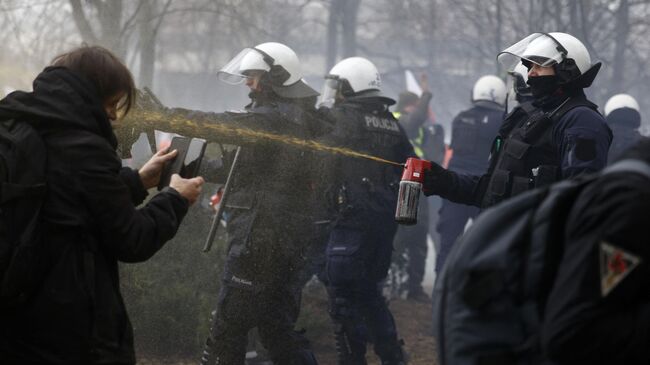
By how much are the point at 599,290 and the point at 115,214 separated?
1413 millimetres

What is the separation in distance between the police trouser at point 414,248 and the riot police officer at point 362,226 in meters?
2.69

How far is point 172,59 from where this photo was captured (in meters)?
19.0

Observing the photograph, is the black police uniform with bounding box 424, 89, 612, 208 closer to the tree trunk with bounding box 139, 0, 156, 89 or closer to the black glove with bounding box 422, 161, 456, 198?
the black glove with bounding box 422, 161, 456, 198

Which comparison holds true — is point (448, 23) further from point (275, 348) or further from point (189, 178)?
point (189, 178)

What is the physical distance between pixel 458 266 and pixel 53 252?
118cm

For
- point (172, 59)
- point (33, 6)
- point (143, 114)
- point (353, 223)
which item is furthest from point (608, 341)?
point (172, 59)

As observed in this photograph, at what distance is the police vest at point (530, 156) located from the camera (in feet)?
14.6

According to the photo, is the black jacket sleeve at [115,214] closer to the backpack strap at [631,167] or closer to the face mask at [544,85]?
the backpack strap at [631,167]

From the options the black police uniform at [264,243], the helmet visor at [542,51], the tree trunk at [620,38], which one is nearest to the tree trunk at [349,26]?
the tree trunk at [620,38]

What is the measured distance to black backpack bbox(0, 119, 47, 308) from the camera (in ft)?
8.42

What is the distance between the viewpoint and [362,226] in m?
6.12

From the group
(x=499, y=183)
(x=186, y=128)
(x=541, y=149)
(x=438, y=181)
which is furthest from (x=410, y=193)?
(x=186, y=128)

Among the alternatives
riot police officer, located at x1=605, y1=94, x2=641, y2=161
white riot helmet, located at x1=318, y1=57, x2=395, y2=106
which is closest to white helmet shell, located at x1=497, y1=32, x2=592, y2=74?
white riot helmet, located at x1=318, y1=57, x2=395, y2=106

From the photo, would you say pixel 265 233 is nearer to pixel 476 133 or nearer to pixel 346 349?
pixel 346 349
